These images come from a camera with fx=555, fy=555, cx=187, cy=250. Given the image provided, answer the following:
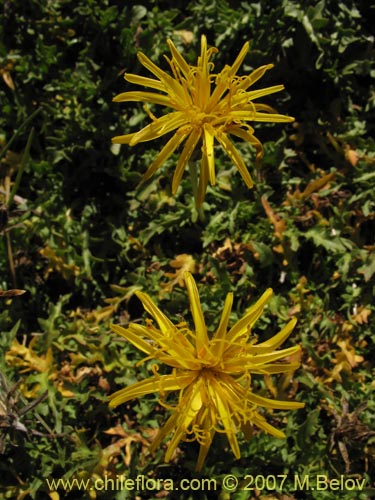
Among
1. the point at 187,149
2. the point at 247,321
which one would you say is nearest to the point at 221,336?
the point at 247,321

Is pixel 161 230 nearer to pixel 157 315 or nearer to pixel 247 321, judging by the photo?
pixel 157 315

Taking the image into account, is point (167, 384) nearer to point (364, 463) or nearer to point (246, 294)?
point (246, 294)

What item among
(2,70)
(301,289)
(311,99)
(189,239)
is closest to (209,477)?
(301,289)

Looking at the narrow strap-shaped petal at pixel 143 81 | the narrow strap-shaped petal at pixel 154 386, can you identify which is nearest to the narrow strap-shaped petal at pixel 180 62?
the narrow strap-shaped petal at pixel 143 81

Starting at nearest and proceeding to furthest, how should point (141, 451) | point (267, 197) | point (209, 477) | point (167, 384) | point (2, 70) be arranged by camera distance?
1. point (167, 384)
2. point (209, 477)
3. point (141, 451)
4. point (267, 197)
5. point (2, 70)

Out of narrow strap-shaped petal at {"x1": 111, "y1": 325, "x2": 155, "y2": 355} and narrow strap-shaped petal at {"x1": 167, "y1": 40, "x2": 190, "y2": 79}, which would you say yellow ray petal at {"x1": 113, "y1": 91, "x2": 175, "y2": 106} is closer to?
narrow strap-shaped petal at {"x1": 167, "y1": 40, "x2": 190, "y2": 79}

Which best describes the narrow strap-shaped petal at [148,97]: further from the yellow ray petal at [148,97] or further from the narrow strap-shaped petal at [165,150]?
the narrow strap-shaped petal at [165,150]
